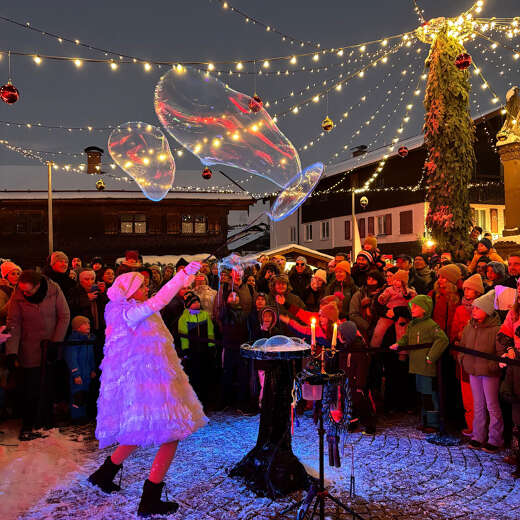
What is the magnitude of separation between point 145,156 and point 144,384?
12.0ft

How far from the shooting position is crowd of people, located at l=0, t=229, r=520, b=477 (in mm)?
5523

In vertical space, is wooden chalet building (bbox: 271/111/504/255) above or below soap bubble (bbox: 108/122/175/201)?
above

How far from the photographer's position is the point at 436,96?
11.7m

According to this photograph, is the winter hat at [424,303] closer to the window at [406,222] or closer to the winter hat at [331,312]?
the winter hat at [331,312]

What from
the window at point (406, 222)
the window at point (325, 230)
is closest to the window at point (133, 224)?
the window at point (325, 230)

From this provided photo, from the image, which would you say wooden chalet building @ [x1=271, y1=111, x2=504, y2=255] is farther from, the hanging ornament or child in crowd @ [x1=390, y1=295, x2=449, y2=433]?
child in crowd @ [x1=390, y1=295, x2=449, y2=433]

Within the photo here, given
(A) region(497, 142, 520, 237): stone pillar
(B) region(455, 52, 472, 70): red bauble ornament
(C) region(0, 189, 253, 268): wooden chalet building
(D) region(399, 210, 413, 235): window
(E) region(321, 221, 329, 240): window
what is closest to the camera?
(B) region(455, 52, 472, 70): red bauble ornament

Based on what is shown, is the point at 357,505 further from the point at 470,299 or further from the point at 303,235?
the point at 303,235

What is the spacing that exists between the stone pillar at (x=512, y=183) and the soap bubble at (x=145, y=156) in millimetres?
12021

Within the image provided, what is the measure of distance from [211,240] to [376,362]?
24941mm

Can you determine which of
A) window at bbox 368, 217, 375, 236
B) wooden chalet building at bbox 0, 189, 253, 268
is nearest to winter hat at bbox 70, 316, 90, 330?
wooden chalet building at bbox 0, 189, 253, 268

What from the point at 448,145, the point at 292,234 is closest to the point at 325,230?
the point at 292,234

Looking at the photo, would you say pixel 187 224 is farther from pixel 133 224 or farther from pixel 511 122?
pixel 511 122

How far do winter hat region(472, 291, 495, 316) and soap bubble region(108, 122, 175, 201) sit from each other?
13.6 feet
